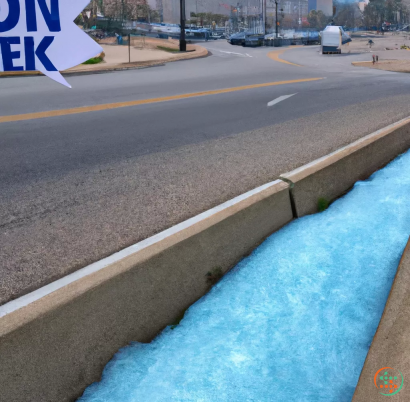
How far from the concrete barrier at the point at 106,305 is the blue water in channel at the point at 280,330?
0.13 m

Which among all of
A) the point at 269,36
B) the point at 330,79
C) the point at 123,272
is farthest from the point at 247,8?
the point at 123,272

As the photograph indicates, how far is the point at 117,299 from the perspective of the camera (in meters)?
3.48

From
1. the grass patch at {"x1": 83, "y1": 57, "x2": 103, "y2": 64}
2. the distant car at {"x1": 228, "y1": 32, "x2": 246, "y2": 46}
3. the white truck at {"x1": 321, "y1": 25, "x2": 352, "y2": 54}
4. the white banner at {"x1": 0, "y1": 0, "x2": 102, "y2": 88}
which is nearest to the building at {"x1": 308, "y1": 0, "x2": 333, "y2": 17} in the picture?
the white truck at {"x1": 321, "y1": 25, "x2": 352, "y2": 54}

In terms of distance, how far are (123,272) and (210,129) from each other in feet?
18.9

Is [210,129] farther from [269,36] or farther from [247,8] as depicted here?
[247,8]

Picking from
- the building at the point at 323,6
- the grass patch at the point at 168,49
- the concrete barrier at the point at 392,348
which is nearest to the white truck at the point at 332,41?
the building at the point at 323,6

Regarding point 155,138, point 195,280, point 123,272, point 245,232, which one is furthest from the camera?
point 155,138

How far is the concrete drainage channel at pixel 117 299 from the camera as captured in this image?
9.65 ft

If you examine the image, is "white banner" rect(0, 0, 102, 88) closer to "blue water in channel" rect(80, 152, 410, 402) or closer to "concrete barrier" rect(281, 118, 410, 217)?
"blue water in channel" rect(80, 152, 410, 402)

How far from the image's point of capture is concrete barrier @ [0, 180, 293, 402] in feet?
9.61

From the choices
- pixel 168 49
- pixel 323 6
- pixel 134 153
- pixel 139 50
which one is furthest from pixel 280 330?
pixel 168 49

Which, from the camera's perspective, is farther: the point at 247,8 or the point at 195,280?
the point at 247,8

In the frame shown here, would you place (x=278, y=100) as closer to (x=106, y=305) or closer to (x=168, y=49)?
(x=106, y=305)

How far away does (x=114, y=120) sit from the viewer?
9.62m
